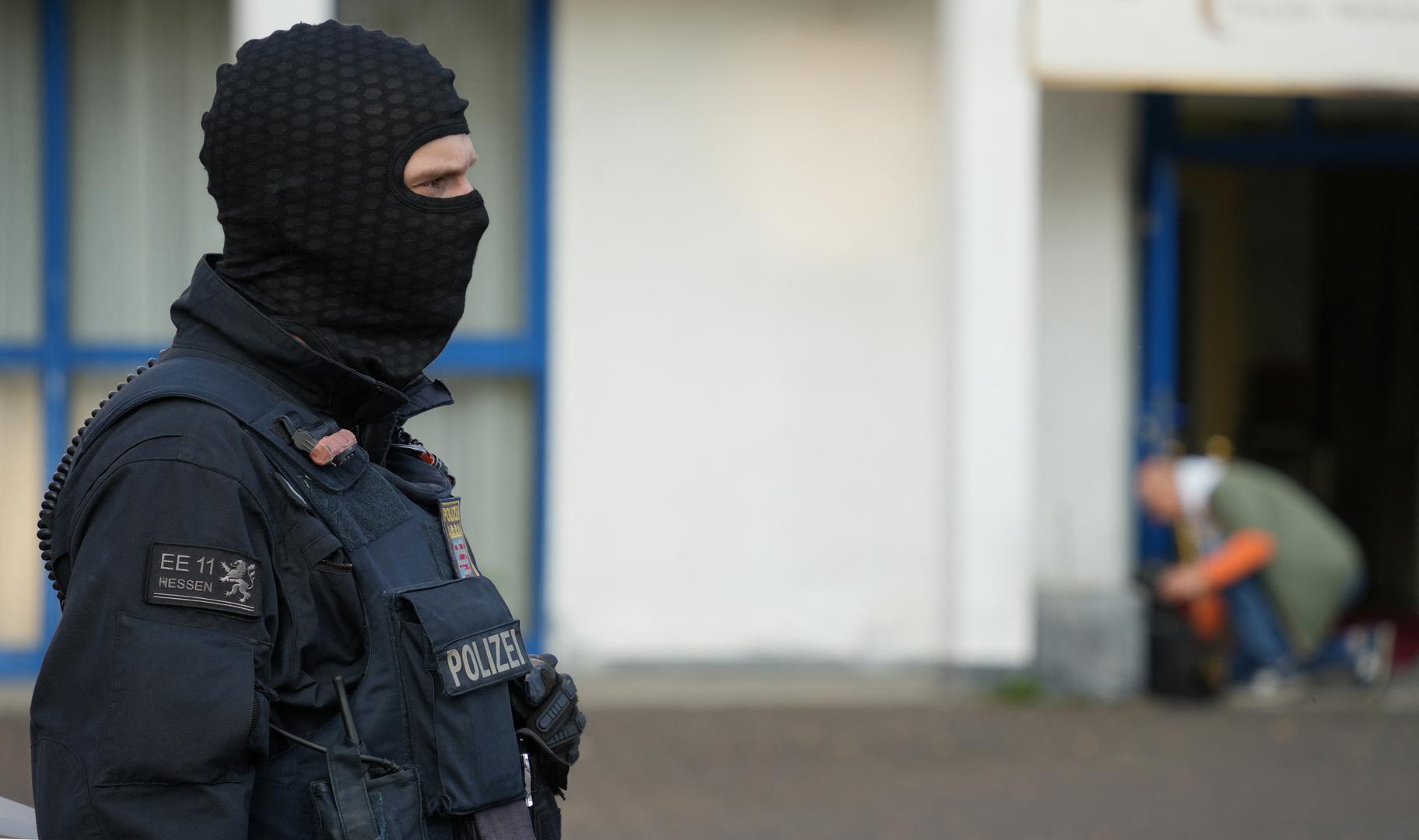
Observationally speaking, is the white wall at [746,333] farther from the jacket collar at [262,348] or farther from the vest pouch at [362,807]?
the vest pouch at [362,807]

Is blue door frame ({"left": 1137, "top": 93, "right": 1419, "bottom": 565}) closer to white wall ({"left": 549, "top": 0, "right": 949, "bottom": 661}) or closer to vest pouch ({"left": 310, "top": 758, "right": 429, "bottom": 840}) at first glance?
white wall ({"left": 549, "top": 0, "right": 949, "bottom": 661})

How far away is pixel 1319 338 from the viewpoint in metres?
12.1

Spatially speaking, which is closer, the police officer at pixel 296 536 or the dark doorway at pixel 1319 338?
the police officer at pixel 296 536

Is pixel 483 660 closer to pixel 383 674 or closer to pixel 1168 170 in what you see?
pixel 383 674

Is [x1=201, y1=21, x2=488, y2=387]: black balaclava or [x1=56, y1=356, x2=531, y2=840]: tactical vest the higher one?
[x1=201, y1=21, x2=488, y2=387]: black balaclava

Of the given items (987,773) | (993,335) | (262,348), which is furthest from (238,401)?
(993,335)

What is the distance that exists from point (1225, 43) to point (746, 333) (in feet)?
8.66

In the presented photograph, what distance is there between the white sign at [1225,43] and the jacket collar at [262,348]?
6052mm

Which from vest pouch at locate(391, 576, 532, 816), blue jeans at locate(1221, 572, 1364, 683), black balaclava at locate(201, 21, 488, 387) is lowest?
blue jeans at locate(1221, 572, 1364, 683)

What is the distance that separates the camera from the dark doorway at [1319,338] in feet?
Result: 36.2

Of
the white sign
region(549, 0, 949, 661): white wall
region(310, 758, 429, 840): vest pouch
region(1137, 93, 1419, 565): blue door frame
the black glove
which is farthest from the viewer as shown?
region(1137, 93, 1419, 565): blue door frame

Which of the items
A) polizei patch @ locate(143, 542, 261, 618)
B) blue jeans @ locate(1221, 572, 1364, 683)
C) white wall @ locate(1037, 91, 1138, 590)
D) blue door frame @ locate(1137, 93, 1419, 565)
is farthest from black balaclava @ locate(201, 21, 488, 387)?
blue door frame @ locate(1137, 93, 1419, 565)

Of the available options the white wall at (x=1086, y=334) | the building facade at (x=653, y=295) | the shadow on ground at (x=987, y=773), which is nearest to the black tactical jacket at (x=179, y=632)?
the shadow on ground at (x=987, y=773)

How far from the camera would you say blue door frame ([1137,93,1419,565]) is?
323 inches
